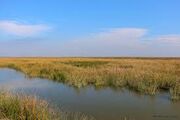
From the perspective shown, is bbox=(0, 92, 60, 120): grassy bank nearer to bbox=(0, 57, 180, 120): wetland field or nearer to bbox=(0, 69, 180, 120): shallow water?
bbox=(0, 57, 180, 120): wetland field

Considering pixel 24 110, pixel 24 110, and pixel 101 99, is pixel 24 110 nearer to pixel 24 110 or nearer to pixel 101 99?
pixel 24 110

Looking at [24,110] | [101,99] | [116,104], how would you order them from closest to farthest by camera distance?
[24,110] → [116,104] → [101,99]

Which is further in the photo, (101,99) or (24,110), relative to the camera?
(101,99)

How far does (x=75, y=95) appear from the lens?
45.0 feet

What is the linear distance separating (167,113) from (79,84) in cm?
758

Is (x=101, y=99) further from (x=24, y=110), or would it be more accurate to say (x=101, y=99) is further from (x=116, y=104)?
(x=24, y=110)

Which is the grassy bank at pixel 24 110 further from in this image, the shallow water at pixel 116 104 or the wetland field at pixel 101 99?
the shallow water at pixel 116 104

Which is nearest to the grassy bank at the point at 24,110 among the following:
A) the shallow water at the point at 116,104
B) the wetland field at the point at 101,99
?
the wetland field at the point at 101,99

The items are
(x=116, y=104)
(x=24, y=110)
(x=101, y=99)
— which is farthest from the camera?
(x=101, y=99)

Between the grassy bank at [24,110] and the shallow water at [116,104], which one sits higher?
the grassy bank at [24,110]

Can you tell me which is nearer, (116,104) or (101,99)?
(116,104)

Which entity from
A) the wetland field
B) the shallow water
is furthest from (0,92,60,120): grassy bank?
the shallow water

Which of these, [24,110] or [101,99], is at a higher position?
[24,110]

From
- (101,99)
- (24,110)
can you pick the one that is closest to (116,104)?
(101,99)
